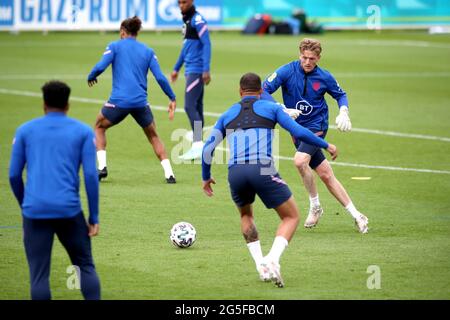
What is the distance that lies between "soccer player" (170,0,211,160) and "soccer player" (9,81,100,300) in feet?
33.7

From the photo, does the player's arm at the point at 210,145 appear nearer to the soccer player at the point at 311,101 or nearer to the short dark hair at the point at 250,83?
the short dark hair at the point at 250,83

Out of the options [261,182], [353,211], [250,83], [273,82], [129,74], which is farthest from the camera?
[129,74]

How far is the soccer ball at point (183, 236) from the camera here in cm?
1185

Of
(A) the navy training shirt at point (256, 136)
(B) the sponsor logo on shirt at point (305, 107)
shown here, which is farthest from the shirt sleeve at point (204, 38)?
(A) the navy training shirt at point (256, 136)

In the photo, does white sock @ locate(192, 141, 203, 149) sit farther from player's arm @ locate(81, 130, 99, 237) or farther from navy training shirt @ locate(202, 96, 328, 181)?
player's arm @ locate(81, 130, 99, 237)

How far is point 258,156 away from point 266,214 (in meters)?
4.19

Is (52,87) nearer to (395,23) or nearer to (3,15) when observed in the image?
(3,15)

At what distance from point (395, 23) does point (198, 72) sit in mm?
33442

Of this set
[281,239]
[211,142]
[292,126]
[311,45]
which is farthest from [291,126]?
[311,45]

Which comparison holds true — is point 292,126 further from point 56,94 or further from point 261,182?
point 56,94

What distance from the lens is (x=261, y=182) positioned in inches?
392

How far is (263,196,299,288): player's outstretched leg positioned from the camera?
9.90 metres

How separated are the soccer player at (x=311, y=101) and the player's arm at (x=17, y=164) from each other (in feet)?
16.3
